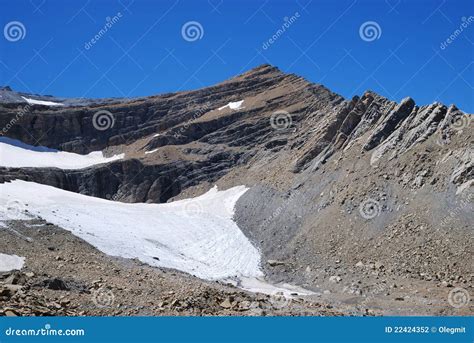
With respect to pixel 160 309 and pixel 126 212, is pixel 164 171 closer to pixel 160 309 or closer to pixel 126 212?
pixel 126 212

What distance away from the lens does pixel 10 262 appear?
26.3m

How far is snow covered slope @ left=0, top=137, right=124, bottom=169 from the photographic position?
6838cm

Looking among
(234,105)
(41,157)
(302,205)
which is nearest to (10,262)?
(302,205)

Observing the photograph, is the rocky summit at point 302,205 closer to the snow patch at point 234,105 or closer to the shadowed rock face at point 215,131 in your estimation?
the shadowed rock face at point 215,131

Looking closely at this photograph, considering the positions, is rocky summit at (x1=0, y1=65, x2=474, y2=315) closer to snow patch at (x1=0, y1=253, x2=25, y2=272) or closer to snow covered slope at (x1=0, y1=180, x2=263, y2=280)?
snow patch at (x1=0, y1=253, x2=25, y2=272)

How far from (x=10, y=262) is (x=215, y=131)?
46.3 m

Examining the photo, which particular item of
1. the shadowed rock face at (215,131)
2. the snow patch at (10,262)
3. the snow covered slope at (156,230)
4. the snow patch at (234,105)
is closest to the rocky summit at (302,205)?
the shadowed rock face at (215,131)

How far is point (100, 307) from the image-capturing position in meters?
20.1

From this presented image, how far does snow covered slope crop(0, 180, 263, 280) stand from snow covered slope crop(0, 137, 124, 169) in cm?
2414

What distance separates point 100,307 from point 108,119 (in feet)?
221

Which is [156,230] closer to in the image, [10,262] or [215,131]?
[10,262]

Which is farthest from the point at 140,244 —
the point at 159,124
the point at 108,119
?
the point at 108,119

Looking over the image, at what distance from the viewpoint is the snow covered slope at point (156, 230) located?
3403 cm

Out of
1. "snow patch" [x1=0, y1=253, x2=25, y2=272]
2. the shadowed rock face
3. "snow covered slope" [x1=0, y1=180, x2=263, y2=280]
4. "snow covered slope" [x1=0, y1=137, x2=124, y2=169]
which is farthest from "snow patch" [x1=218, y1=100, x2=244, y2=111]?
"snow patch" [x1=0, y1=253, x2=25, y2=272]
